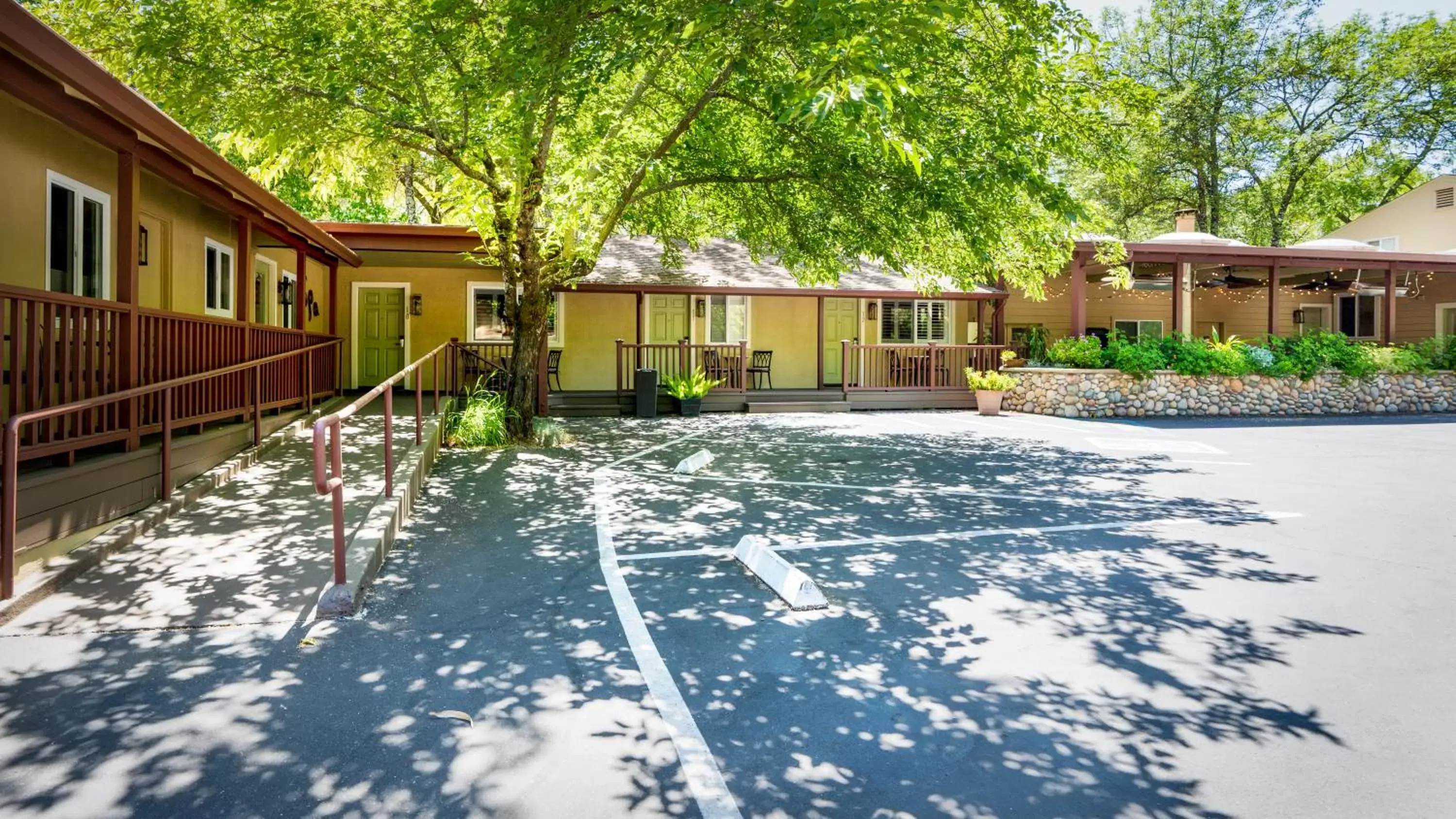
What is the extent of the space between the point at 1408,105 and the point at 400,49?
35.3m

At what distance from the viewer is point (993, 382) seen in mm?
17969

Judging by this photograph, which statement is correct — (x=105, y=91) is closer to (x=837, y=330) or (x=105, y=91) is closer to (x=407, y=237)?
(x=407, y=237)

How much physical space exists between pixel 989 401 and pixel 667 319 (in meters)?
7.58

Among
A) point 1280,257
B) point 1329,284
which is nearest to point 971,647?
point 1280,257

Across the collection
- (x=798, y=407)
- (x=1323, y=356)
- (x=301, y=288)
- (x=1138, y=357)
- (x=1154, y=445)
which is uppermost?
(x=301, y=288)

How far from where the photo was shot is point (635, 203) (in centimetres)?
1287

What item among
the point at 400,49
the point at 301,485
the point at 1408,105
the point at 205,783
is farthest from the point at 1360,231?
the point at 205,783

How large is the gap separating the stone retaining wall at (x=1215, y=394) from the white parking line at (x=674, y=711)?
1448cm

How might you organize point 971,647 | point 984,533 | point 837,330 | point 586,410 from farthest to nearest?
1. point 837,330
2. point 586,410
3. point 984,533
4. point 971,647

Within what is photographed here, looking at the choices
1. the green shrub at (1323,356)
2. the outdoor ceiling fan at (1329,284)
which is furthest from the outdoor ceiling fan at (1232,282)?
the outdoor ceiling fan at (1329,284)

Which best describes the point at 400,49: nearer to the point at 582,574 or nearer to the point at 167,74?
the point at 167,74

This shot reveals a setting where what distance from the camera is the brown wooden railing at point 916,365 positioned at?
62.2 ft

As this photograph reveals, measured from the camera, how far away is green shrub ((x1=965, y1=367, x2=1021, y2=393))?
18.0m

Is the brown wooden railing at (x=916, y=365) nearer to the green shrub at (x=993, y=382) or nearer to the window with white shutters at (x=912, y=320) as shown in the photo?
the green shrub at (x=993, y=382)
